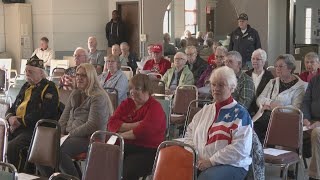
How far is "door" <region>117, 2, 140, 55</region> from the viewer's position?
12618 mm

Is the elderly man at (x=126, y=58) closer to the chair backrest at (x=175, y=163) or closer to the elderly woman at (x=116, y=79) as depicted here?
the elderly woman at (x=116, y=79)

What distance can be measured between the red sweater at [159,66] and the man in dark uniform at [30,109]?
3.31m

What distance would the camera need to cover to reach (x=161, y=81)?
6.91 meters

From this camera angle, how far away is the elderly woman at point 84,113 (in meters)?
4.64

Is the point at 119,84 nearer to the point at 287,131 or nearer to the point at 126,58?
the point at 287,131

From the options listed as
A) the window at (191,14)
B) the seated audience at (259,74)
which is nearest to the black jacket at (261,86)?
the seated audience at (259,74)

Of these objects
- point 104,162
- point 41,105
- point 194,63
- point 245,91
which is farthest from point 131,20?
point 104,162

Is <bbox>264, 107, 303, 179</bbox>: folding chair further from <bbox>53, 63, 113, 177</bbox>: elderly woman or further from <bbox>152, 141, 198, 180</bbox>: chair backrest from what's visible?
<bbox>53, 63, 113, 177</bbox>: elderly woman

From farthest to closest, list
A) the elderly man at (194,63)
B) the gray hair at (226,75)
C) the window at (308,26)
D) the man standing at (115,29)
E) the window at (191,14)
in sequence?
1. the window at (191,14)
2. the man standing at (115,29)
3. the window at (308,26)
4. the elderly man at (194,63)
5. the gray hair at (226,75)

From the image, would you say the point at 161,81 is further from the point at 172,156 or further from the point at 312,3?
the point at 312,3

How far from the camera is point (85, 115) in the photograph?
4.77 meters

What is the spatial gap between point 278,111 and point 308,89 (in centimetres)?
65

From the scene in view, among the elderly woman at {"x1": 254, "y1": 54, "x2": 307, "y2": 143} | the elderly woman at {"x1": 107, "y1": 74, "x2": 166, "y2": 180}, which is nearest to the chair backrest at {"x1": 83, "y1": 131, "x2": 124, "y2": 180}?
the elderly woman at {"x1": 107, "y1": 74, "x2": 166, "y2": 180}

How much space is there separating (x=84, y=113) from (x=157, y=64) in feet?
12.2
